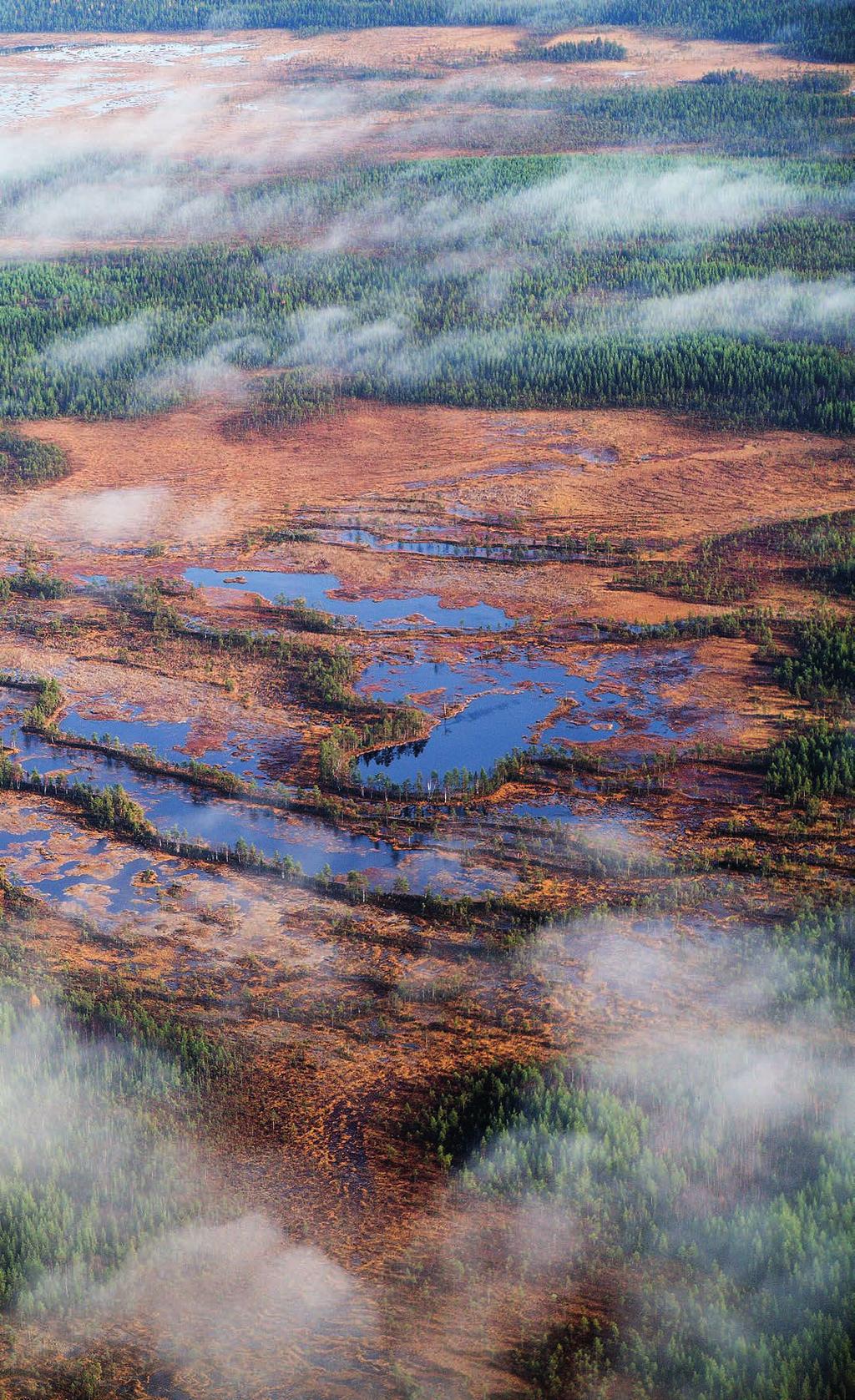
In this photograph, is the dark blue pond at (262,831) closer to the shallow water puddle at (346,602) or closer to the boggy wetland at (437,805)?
the boggy wetland at (437,805)

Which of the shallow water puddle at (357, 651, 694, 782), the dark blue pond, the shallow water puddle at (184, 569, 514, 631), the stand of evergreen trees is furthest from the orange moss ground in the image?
the stand of evergreen trees

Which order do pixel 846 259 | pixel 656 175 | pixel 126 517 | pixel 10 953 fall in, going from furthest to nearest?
pixel 656 175
pixel 846 259
pixel 126 517
pixel 10 953

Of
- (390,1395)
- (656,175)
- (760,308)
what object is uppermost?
(656,175)

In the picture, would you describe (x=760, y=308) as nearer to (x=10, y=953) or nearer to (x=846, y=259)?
(x=846, y=259)

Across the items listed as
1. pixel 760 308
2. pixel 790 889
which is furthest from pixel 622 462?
pixel 790 889

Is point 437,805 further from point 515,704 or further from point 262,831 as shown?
point 515,704

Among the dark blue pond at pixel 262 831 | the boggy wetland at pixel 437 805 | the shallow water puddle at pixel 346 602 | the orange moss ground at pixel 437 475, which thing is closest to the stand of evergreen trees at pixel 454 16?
the boggy wetland at pixel 437 805

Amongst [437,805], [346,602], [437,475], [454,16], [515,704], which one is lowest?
[437,805]

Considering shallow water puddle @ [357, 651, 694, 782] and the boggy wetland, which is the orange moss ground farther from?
shallow water puddle @ [357, 651, 694, 782]

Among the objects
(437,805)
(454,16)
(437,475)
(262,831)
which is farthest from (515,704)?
(454,16)
